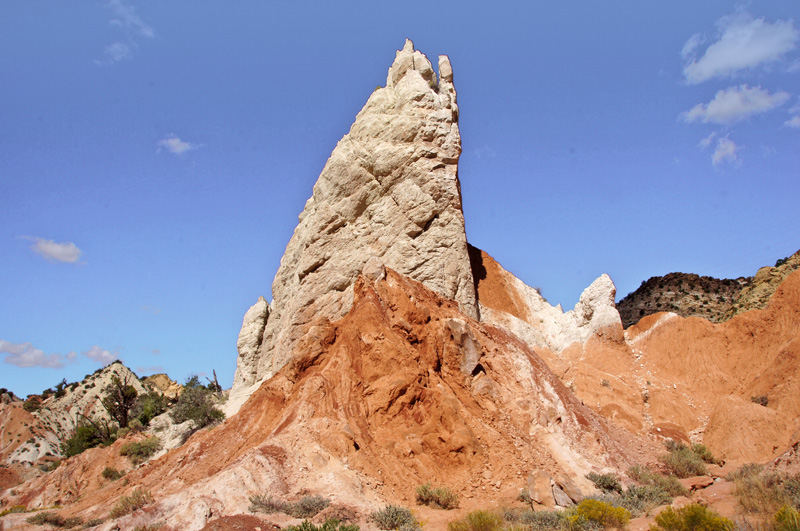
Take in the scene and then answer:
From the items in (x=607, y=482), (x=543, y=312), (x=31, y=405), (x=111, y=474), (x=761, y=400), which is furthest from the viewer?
(x=31, y=405)

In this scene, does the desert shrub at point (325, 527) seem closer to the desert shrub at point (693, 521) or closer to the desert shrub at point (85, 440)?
the desert shrub at point (693, 521)

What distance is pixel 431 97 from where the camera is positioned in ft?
102

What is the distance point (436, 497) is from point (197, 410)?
21525 millimetres

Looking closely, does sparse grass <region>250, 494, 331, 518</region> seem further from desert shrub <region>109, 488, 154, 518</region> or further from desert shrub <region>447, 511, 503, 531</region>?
desert shrub <region>109, 488, 154, 518</region>

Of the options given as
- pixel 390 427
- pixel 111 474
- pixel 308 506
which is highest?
pixel 111 474

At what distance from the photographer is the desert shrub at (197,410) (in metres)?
32.8

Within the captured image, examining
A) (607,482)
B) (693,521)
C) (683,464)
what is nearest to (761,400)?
(683,464)

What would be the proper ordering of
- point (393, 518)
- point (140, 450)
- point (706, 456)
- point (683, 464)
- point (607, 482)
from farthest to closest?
point (140, 450) < point (706, 456) < point (683, 464) < point (607, 482) < point (393, 518)

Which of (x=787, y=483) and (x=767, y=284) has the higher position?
(x=767, y=284)

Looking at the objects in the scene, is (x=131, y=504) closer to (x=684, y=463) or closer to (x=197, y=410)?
(x=197, y=410)

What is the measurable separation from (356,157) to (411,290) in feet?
34.7

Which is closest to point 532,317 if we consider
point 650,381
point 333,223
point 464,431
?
point 650,381

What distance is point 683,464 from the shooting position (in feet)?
72.4

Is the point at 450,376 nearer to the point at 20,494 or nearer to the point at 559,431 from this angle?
the point at 559,431
